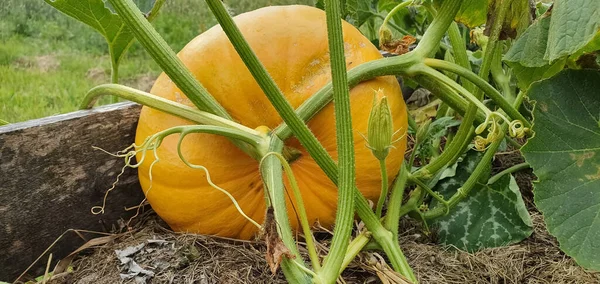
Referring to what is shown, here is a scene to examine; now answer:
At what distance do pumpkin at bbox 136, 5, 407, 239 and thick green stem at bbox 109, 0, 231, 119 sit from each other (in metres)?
0.09

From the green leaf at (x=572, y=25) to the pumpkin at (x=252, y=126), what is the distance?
35 cm

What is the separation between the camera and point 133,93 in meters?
1.15

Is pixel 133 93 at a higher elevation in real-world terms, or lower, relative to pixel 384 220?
higher

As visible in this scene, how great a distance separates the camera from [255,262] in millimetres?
1126

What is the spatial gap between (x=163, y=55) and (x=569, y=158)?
2.19ft

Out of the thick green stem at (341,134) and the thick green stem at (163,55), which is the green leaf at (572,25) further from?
the thick green stem at (163,55)

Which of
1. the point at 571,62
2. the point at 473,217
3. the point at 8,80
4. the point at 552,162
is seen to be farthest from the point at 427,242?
the point at 8,80

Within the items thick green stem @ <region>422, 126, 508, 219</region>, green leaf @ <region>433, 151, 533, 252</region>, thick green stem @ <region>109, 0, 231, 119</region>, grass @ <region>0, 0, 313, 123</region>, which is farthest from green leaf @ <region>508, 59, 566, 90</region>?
grass @ <region>0, 0, 313, 123</region>

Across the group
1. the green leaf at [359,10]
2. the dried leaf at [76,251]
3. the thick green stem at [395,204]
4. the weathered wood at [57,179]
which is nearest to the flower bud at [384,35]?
the thick green stem at [395,204]

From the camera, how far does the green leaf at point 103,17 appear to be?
1.25m

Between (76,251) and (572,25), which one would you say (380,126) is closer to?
(572,25)

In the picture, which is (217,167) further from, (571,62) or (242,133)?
(571,62)

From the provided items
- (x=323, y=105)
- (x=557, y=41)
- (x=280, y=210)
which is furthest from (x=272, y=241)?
(x=557, y=41)

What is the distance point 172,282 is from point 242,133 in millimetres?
264
